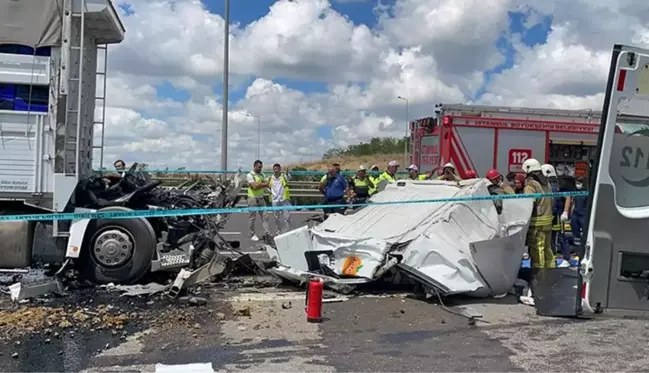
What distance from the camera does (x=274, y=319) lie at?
6410mm

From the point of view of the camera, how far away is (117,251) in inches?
297

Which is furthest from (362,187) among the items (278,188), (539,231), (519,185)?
(539,231)

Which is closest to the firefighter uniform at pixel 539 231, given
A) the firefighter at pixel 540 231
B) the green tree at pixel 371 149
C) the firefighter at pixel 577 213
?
the firefighter at pixel 540 231

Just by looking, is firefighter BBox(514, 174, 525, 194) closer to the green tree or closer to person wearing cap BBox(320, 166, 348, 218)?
person wearing cap BBox(320, 166, 348, 218)

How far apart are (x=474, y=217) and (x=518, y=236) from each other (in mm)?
532

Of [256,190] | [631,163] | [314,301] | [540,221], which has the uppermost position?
[631,163]

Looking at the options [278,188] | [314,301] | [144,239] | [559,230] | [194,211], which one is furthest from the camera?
[278,188]

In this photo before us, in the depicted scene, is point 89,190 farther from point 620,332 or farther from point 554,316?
point 620,332

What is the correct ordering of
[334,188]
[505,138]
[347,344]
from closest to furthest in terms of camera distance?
[347,344] < [334,188] < [505,138]

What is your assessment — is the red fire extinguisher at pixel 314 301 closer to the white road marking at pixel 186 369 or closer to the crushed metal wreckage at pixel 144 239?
the crushed metal wreckage at pixel 144 239

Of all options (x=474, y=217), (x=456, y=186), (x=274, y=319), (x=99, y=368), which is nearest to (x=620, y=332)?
(x=474, y=217)

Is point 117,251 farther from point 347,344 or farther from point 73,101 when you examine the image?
point 347,344

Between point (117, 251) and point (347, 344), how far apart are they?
3.26m

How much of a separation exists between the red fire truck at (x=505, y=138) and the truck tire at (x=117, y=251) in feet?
23.7
